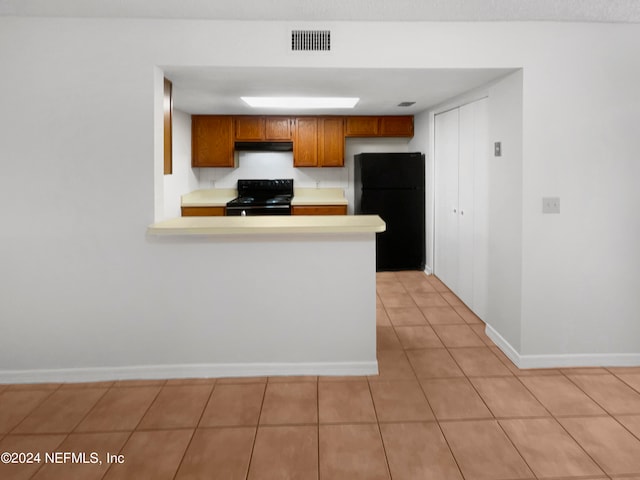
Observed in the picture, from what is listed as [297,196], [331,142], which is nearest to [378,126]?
[331,142]

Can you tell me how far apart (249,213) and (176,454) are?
350 cm

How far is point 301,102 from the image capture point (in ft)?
14.0

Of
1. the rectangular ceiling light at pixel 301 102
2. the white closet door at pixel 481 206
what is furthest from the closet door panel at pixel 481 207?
the rectangular ceiling light at pixel 301 102

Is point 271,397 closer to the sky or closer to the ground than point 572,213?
closer to the ground

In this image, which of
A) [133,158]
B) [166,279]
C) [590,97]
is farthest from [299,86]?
[590,97]

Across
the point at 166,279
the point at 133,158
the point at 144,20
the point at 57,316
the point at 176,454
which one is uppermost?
the point at 144,20

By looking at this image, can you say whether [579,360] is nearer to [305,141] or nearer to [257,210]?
[257,210]

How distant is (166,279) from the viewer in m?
2.67

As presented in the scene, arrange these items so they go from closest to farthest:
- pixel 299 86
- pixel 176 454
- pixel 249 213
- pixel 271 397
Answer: pixel 176 454 → pixel 271 397 → pixel 299 86 → pixel 249 213

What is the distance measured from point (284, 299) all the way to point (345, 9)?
1.83m

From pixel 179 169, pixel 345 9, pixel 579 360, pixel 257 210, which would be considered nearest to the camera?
pixel 345 9

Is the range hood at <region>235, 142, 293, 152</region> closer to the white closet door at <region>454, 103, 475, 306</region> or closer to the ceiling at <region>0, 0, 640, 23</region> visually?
the white closet door at <region>454, 103, 475, 306</region>

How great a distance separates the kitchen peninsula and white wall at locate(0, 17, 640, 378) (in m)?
0.08

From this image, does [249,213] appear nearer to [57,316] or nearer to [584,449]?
[57,316]
